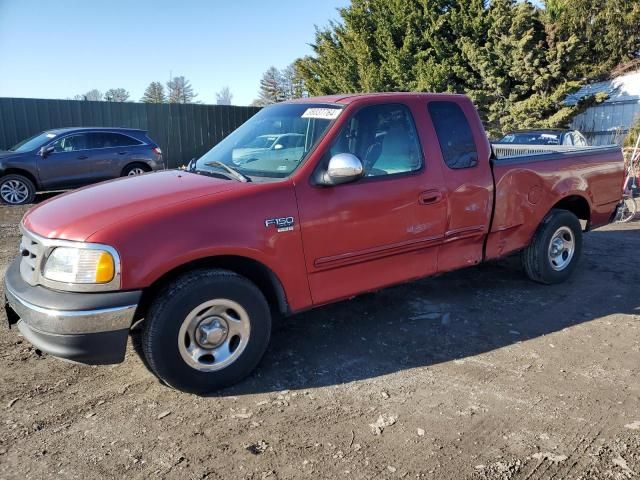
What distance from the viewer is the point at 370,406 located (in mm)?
3309

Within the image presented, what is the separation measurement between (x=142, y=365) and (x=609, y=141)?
20013 millimetres

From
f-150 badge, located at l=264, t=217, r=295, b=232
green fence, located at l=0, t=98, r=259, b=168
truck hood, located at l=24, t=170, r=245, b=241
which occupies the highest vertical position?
green fence, located at l=0, t=98, r=259, b=168

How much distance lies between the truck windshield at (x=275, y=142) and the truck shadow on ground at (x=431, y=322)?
141 centimetres


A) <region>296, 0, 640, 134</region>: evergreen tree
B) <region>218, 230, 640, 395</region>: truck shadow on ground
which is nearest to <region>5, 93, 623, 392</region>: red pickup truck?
<region>218, 230, 640, 395</region>: truck shadow on ground

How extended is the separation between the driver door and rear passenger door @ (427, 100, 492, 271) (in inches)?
5.6

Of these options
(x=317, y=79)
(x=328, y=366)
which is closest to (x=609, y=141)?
(x=317, y=79)

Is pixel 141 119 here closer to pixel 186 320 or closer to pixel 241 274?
pixel 241 274

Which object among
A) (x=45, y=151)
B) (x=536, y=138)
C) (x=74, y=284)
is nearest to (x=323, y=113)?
(x=74, y=284)

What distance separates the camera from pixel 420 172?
4.22 m

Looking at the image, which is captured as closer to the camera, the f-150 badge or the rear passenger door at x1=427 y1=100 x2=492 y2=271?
the f-150 badge

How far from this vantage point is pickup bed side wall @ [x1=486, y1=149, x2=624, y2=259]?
4855 mm

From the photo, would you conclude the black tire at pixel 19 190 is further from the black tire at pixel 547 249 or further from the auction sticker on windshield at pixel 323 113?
the black tire at pixel 547 249

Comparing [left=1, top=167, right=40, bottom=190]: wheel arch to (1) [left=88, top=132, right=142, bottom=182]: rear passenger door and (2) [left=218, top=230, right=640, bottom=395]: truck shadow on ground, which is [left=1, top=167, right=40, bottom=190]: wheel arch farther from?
(2) [left=218, top=230, right=640, bottom=395]: truck shadow on ground

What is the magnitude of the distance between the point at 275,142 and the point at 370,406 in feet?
6.92
